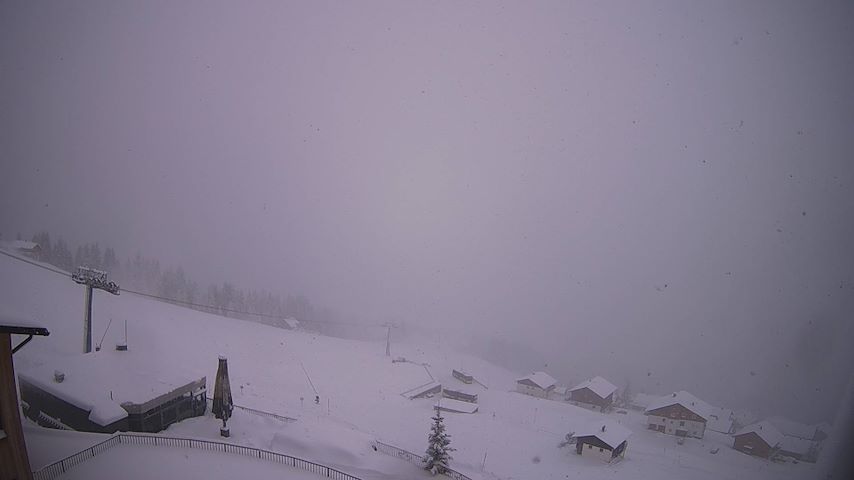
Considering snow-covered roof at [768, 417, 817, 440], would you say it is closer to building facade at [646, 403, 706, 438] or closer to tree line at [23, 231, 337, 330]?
building facade at [646, 403, 706, 438]

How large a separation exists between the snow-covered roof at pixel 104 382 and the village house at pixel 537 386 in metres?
46.7

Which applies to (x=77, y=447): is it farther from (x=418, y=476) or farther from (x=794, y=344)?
(x=794, y=344)

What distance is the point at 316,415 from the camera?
26047 mm

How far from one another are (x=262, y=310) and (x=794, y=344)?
108m

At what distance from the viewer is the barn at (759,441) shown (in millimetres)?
32125

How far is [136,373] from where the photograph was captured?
18000mm

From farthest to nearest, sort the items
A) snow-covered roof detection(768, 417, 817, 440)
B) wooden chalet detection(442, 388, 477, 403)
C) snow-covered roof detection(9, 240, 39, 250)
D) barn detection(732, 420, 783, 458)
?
snow-covered roof detection(9, 240, 39, 250)
snow-covered roof detection(768, 417, 817, 440)
wooden chalet detection(442, 388, 477, 403)
barn detection(732, 420, 783, 458)

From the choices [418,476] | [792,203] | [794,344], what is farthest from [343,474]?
[792,203]

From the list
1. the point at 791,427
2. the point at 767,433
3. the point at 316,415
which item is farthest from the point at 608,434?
the point at 791,427

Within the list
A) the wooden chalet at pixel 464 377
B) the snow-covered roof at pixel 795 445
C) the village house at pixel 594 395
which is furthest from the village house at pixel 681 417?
the wooden chalet at pixel 464 377

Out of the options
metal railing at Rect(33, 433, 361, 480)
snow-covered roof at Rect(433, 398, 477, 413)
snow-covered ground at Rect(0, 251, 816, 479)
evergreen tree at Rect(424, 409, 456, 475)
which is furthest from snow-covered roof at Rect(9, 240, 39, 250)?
evergreen tree at Rect(424, 409, 456, 475)

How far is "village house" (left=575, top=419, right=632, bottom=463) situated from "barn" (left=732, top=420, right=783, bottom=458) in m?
15.6

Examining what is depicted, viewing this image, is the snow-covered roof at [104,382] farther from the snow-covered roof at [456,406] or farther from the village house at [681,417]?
the village house at [681,417]

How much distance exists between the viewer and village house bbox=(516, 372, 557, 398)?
51344mm
